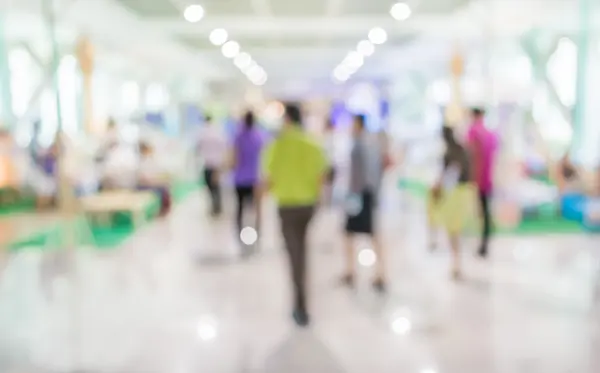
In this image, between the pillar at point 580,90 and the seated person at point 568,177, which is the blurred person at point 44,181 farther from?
the pillar at point 580,90

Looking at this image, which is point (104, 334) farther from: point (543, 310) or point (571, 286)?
point (571, 286)

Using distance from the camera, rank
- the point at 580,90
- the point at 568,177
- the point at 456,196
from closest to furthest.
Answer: the point at 456,196 → the point at 568,177 → the point at 580,90

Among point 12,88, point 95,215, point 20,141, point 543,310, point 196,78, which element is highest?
point 196,78

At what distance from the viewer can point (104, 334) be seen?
566 centimetres

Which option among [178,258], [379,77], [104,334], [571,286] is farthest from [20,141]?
[379,77]

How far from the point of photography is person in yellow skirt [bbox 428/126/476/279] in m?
7.40

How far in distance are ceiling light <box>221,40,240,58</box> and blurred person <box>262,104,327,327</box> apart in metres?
11.7

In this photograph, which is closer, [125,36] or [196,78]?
[125,36]

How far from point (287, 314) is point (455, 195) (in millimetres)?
2273

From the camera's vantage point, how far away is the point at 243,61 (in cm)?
2244

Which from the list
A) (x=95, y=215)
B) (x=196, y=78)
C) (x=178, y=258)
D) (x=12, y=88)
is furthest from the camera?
(x=196, y=78)

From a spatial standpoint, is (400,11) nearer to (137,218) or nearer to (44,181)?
(137,218)

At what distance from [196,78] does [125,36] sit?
15.3m

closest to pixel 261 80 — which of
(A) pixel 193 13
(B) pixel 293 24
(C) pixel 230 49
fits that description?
(C) pixel 230 49
